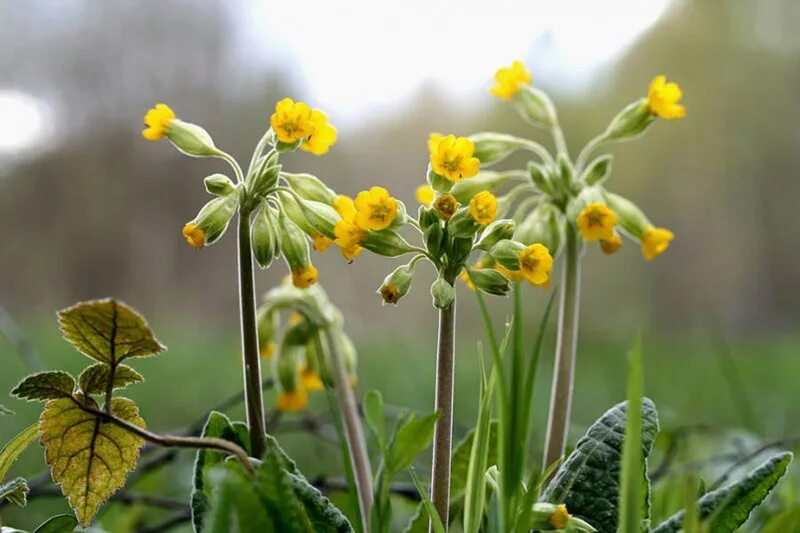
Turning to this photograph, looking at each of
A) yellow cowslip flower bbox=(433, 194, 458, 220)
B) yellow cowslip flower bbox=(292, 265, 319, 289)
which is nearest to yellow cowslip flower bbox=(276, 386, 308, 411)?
yellow cowslip flower bbox=(292, 265, 319, 289)

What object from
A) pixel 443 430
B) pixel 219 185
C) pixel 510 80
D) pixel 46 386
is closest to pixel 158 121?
pixel 219 185

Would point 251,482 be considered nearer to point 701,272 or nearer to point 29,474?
point 29,474

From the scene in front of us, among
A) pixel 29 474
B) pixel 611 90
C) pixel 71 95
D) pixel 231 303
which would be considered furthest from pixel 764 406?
pixel 71 95

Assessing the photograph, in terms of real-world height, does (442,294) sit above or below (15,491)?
above

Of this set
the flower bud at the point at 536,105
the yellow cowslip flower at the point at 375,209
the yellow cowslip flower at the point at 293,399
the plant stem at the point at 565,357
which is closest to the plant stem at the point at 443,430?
the yellow cowslip flower at the point at 375,209

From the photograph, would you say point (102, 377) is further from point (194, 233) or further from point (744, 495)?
point (744, 495)

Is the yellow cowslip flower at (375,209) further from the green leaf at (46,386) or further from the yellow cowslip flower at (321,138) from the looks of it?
the green leaf at (46,386)
